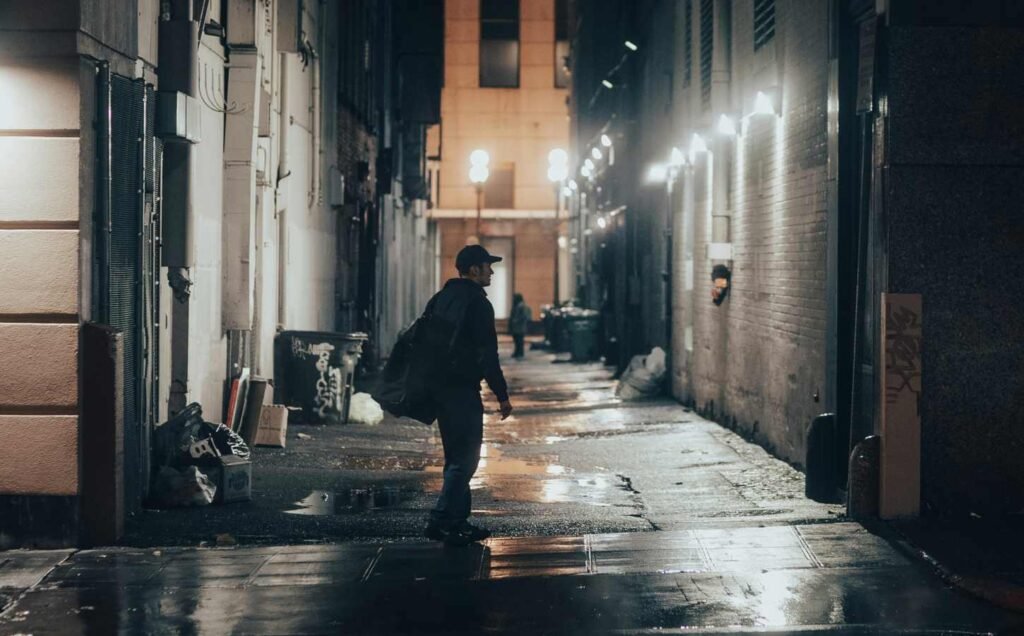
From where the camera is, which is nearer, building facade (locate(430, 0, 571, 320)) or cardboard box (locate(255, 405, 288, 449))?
cardboard box (locate(255, 405, 288, 449))

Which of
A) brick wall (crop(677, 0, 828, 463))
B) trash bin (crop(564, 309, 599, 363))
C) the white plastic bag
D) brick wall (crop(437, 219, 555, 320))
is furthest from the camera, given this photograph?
brick wall (crop(437, 219, 555, 320))

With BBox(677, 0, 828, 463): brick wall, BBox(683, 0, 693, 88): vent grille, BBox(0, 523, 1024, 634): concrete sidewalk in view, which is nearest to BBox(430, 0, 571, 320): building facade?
BBox(683, 0, 693, 88): vent grille

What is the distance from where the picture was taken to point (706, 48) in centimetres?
1781

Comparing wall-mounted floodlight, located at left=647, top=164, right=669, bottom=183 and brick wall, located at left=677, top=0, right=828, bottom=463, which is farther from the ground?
wall-mounted floodlight, located at left=647, top=164, right=669, bottom=183

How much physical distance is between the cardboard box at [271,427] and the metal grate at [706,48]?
707 centimetres

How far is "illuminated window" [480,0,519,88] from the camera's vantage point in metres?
51.6

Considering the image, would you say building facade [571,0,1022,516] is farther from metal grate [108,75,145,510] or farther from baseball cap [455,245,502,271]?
metal grate [108,75,145,510]

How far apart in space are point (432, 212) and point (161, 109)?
41.3 metres

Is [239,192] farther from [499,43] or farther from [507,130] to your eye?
[499,43]

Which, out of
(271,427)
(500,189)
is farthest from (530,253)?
(271,427)

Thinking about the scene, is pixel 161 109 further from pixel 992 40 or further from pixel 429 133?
pixel 429 133

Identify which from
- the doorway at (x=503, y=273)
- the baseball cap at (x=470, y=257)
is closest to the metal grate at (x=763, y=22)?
the baseball cap at (x=470, y=257)

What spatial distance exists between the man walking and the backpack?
0.03 metres

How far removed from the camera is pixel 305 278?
1875 centimetres
